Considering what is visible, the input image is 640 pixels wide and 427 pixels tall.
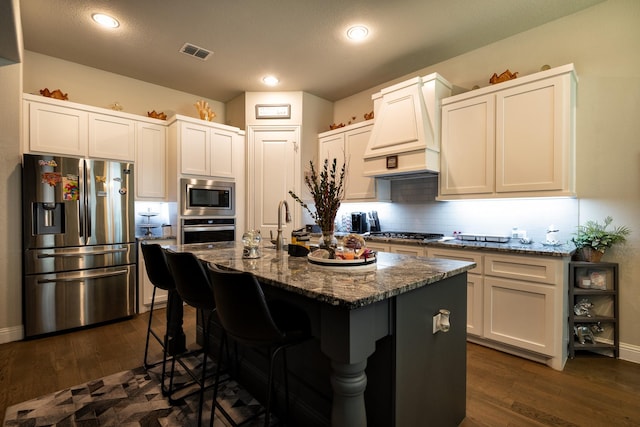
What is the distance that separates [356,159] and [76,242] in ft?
10.7

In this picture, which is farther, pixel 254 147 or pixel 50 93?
pixel 254 147

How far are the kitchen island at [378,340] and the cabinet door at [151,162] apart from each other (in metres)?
2.54

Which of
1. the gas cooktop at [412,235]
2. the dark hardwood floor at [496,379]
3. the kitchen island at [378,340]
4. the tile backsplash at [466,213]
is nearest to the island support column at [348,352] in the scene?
the kitchen island at [378,340]

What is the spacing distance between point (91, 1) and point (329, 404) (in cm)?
347

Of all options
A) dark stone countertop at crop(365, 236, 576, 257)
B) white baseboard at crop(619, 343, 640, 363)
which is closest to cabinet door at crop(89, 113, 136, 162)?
dark stone countertop at crop(365, 236, 576, 257)

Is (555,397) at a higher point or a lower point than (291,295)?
lower

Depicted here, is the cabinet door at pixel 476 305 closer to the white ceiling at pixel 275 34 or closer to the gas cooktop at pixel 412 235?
the gas cooktop at pixel 412 235

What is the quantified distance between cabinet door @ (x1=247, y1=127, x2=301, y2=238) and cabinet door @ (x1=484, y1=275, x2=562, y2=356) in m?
2.67

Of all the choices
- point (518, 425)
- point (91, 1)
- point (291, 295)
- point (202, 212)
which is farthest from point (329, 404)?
point (91, 1)

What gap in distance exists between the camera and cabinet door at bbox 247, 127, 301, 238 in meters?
4.47

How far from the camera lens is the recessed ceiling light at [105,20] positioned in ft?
9.08

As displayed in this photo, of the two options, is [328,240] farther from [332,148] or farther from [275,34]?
[332,148]

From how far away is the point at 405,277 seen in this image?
4.44ft

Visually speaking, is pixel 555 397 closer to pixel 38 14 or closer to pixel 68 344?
pixel 68 344
